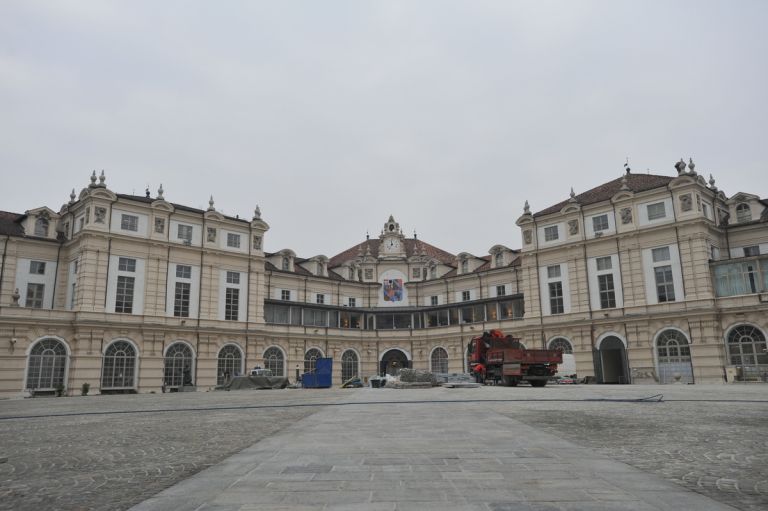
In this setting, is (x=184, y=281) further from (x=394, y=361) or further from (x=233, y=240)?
(x=394, y=361)

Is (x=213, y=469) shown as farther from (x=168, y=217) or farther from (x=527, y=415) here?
(x=168, y=217)

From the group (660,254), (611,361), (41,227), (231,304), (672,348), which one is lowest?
(611,361)

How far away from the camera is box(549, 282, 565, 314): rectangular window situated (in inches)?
2026

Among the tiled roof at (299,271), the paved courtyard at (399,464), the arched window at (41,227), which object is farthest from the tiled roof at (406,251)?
the paved courtyard at (399,464)

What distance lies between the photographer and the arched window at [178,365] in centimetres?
4669

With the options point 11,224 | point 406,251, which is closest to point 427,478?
point 11,224

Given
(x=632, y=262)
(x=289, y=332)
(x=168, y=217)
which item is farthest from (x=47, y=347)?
(x=632, y=262)

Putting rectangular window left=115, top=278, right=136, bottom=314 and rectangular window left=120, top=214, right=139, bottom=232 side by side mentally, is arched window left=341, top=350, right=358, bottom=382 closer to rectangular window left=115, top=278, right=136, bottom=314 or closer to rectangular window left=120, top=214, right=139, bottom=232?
rectangular window left=115, top=278, right=136, bottom=314

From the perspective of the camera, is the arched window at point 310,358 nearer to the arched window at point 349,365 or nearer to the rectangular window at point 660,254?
the arched window at point 349,365

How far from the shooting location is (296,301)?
59.8 metres

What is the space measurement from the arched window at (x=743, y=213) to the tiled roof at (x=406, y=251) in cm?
3232

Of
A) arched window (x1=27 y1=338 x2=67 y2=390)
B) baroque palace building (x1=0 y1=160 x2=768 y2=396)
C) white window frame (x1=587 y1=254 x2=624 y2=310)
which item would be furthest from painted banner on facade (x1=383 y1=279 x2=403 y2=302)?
arched window (x1=27 y1=338 x2=67 y2=390)

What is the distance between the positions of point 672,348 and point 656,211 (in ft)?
38.2

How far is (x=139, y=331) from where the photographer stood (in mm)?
45281
